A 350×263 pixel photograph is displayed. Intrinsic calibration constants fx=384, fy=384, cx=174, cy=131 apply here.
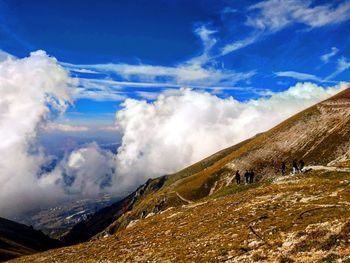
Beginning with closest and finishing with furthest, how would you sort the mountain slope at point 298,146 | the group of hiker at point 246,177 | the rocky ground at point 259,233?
the rocky ground at point 259,233 < the group of hiker at point 246,177 < the mountain slope at point 298,146

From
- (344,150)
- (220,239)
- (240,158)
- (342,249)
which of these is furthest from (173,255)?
(240,158)

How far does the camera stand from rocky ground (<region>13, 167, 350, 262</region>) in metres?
25.8

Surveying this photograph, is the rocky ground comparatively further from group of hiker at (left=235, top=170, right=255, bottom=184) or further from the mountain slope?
the mountain slope

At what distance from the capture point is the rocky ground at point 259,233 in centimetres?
2575

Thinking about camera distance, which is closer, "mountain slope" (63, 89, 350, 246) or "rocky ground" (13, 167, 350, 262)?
"rocky ground" (13, 167, 350, 262)

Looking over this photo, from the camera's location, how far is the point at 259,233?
102 ft

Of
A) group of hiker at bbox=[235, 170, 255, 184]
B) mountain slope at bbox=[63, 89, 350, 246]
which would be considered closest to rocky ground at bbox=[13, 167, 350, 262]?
group of hiker at bbox=[235, 170, 255, 184]

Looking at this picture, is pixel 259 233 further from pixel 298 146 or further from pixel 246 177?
pixel 298 146

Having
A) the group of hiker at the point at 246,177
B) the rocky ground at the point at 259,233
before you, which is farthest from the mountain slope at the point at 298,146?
the rocky ground at the point at 259,233

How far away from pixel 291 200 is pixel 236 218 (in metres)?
6.60

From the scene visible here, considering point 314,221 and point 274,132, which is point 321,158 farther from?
point 314,221

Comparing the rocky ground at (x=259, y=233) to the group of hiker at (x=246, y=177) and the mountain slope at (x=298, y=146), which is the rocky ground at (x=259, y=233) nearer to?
the group of hiker at (x=246, y=177)

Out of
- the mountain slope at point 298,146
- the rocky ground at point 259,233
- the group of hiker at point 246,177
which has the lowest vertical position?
the rocky ground at point 259,233

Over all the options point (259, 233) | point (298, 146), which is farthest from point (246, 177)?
point (298, 146)
